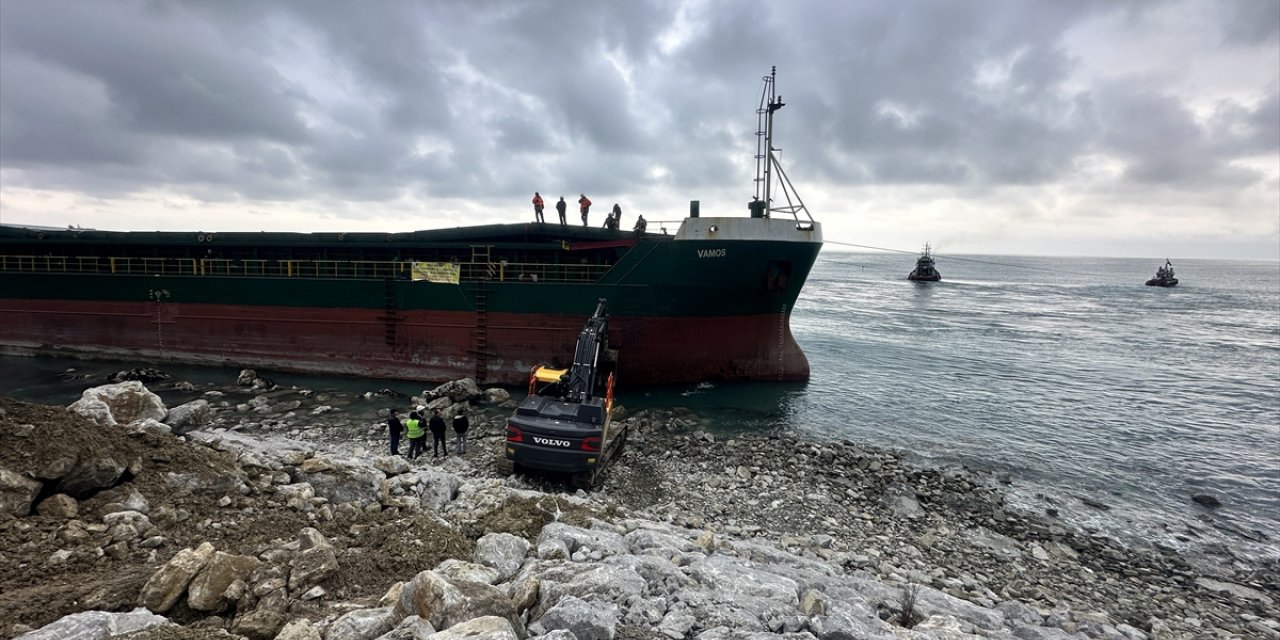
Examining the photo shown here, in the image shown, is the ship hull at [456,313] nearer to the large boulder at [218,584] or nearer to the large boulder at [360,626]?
the large boulder at [218,584]

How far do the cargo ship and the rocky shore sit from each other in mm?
7827

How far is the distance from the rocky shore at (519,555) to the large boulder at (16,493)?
2cm

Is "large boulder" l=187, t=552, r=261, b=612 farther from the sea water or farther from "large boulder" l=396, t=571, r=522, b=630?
the sea water

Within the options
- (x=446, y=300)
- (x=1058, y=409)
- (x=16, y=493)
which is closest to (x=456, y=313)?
(x=446, y=300)

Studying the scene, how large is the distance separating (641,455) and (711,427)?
3765 mm

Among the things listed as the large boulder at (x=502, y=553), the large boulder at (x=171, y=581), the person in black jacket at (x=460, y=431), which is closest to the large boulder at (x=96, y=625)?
the large boulder at (x=171, y=581)

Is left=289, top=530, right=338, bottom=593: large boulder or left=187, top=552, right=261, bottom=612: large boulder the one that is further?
left=289, top=530, right=338, bottom=593: large boulder

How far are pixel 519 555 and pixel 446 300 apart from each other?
1643 centimetres

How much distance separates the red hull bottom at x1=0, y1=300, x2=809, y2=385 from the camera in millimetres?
20281

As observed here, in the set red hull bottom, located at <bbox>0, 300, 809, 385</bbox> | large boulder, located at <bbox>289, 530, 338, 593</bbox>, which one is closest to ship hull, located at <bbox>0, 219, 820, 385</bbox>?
red hull bottom, located at <bbox>0, 300, 809, 385</bbox>

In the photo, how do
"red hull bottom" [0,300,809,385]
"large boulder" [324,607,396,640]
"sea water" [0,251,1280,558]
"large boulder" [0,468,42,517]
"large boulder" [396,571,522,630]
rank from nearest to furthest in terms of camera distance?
"large boulder" [324,607,396,640] → "large boulder" [396,571,522,630] → "large boulder" [0,468,42,517] → "sea water" [0,251,1280,558] → "red hull bottom" [0,300,809,385]

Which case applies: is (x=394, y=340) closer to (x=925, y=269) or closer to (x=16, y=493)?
(x=16, y=493)

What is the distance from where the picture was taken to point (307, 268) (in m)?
25.0

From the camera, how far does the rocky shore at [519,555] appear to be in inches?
190
